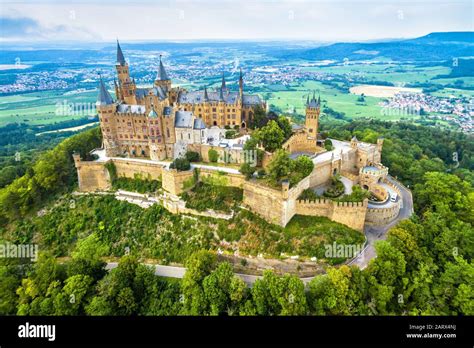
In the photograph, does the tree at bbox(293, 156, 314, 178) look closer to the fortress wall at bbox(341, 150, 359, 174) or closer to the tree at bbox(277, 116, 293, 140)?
the fortress wall at bbox(341, 150, 359, 174)

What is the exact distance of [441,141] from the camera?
80125 millimetres

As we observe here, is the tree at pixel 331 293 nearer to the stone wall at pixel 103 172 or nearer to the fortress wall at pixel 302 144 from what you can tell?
the fortress wall at pixel 302 144

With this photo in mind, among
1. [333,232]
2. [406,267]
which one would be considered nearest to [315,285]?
[333,232]

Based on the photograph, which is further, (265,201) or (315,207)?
(265,201)

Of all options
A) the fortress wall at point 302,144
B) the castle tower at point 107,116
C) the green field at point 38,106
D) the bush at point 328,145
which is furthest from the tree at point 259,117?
the green field at point 38,106

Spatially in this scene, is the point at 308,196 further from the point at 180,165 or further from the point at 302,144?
the point at 180,165

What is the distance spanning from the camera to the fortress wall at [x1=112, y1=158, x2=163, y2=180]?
153 ft

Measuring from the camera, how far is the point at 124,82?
51.4 metres

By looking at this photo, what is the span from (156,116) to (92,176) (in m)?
15.0

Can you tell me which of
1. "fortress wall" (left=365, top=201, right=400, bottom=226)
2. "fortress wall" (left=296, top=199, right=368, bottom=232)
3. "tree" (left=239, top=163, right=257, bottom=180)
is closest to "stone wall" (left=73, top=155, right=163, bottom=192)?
"tree" (left=239, top=163, right=257, bottom=180)

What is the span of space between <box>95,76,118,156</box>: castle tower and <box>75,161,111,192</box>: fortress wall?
11.1ft

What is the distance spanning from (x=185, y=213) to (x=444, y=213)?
117ft

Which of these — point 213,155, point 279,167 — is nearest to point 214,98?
point 213,155
